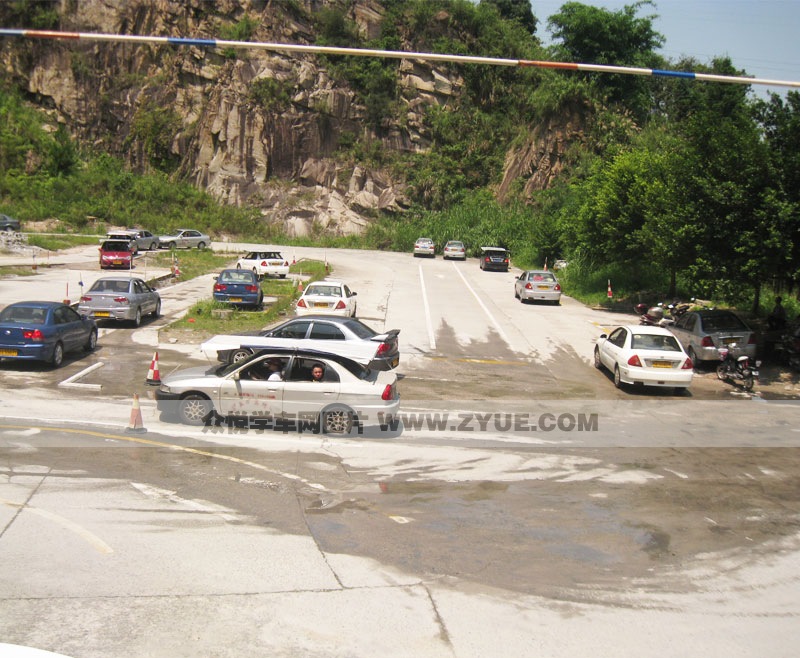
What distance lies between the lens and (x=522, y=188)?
223ft

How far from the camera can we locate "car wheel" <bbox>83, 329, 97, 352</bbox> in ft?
64.6

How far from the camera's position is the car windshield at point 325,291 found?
25.0 m

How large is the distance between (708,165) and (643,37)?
47686 mm

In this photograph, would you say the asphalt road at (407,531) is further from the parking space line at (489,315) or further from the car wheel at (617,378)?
the parking space line at (489,315)

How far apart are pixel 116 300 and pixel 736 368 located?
1721cm

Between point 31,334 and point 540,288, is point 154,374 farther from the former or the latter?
point 540,288

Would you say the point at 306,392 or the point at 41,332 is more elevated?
the point at 41,332

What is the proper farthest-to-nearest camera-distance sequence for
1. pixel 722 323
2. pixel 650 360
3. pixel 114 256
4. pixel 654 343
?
pixel 114 256, pixel 722 323, pixel 654 343, pixel 650 360

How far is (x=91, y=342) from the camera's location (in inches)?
786

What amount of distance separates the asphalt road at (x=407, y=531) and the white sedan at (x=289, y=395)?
0.41 metres

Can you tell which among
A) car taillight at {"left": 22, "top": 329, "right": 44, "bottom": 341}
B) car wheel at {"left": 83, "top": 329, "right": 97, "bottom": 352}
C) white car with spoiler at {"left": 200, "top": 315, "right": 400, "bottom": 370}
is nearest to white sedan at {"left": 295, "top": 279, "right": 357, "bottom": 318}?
car wheel at {"left": 83, "top": 329, "right": 97, "bottom": 352}

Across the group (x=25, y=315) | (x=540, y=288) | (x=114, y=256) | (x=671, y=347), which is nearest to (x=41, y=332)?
(x=25, y=315)

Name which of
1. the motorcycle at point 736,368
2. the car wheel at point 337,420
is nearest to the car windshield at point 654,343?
the motorcycle at point 736,368

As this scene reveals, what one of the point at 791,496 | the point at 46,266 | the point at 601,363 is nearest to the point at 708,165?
the point at 601,363
